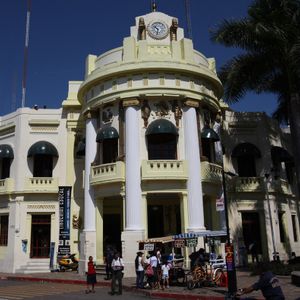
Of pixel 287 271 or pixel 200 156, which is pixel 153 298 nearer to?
pixel 287 271

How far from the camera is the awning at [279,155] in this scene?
99.3 ft

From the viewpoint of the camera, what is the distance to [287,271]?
19094 mm

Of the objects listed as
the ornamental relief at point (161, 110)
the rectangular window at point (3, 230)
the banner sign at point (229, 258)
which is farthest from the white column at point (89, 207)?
the banner sign at point (229, 258)

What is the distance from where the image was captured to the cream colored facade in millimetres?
23938

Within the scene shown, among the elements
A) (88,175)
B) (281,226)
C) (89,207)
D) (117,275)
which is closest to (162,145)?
(88,175)

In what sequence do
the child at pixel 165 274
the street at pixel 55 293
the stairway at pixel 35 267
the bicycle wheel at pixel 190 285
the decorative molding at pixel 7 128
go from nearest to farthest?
1. the street at pixel 55 293
2. the bicycle wheel at pixel 190 285
3. the child at pixel 165 274
4. the stairway at pixel 35 267
5. the decorative molding at pixel 7 128

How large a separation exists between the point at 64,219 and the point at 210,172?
10.6 metres

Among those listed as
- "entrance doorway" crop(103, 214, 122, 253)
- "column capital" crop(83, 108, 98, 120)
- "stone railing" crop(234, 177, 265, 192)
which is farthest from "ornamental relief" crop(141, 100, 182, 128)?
"entrance doorway" crop(103, 214, 122, 253)

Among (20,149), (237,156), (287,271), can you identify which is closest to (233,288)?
(287,271)

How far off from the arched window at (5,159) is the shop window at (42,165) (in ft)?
5.70

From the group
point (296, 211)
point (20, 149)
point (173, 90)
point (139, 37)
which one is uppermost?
point (139, 37)

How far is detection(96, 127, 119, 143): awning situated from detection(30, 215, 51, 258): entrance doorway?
8.17m

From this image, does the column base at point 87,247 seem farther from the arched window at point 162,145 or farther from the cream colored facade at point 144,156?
the arched window at point 162,145

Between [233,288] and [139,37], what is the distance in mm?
17444
